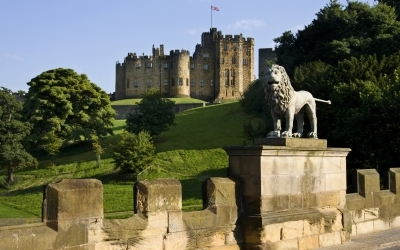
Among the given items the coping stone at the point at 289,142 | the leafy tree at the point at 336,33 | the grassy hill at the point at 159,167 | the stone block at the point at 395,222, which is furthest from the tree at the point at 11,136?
the coping stone at the point at 289,142

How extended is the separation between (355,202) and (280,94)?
3396 millimetres

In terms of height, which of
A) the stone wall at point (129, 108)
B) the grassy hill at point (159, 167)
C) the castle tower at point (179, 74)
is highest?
the castle tower at point (179, 74)

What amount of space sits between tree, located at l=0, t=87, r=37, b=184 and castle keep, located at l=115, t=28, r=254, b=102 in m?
68.3

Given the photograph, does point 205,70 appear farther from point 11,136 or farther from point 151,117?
point 11,136

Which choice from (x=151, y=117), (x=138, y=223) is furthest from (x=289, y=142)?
(x=151, y=117)

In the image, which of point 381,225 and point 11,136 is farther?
point 11,136

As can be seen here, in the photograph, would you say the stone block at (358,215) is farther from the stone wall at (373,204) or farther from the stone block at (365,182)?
the stone block at (365,182)

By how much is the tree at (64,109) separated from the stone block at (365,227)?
170 ft

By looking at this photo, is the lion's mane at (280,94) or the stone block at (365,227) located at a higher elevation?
the lion's mane at (280,94)

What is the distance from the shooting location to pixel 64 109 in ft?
219

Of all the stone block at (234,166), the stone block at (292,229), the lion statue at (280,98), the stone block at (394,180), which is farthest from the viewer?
the stone block at (394,180)

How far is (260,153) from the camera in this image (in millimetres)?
9609

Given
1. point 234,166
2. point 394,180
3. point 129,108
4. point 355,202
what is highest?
point 129,108

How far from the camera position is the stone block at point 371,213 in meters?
12.9
